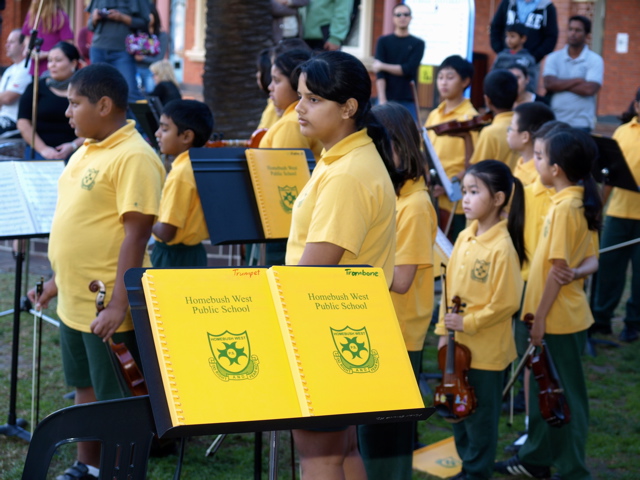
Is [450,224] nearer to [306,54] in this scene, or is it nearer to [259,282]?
[306,54]

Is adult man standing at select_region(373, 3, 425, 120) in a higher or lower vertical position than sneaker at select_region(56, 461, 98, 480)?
higher

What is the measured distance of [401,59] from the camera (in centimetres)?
953

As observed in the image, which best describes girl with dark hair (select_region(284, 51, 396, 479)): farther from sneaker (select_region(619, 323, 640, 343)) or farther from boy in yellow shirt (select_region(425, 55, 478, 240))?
sneaker (select_region(619, 323, 640, 343))

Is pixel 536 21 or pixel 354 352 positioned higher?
pixel 536 21

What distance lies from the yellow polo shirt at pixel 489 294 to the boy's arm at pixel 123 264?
5.07 ft

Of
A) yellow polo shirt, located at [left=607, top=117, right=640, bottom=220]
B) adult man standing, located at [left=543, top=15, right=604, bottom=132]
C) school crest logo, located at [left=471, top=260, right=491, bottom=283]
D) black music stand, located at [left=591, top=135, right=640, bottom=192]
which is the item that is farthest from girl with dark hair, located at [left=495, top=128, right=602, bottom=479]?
adult man standing, located at [left=543, top=15, right=604, bottom=132]

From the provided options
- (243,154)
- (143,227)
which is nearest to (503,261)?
(243,154)

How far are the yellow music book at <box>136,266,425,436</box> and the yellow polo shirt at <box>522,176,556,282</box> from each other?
108 inches

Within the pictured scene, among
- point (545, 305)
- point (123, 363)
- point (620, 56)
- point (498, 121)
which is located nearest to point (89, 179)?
point (123, 363)

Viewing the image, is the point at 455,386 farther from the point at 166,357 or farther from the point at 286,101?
the point at 166,357

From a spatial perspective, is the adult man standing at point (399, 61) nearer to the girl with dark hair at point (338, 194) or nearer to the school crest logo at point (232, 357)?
the girl with dark hair at point (338, 194)

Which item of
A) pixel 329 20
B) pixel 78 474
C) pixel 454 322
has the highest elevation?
pixel 329 20

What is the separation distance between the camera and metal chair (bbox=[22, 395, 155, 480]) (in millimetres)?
2188

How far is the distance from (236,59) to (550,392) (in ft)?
17.8
